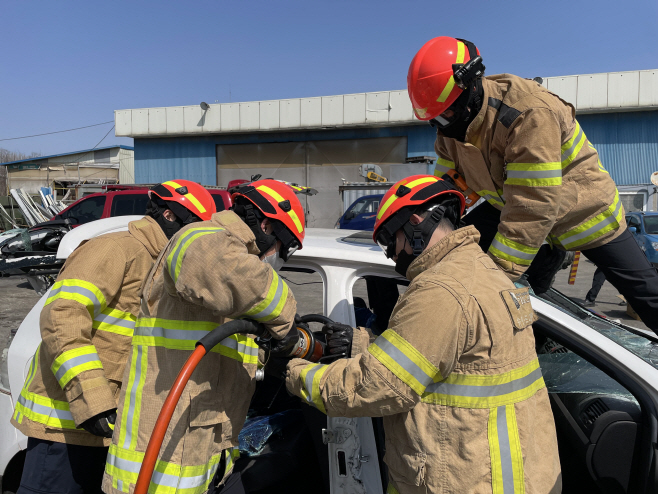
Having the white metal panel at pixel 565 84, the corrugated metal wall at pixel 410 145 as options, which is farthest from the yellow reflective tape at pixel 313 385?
the white metal panel at pixel 565 84

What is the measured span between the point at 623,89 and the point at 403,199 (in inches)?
750

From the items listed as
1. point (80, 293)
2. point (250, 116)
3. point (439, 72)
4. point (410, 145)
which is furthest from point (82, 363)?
point (250, 116)

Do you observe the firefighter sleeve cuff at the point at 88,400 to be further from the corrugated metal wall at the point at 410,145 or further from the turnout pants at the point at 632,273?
the corrugated metal wall at the point at 410,145

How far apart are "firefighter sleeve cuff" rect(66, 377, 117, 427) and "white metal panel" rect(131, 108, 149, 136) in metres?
22.1

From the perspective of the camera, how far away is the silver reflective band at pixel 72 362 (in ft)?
5.65

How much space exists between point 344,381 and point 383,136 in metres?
19.0

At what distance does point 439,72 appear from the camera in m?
2.13

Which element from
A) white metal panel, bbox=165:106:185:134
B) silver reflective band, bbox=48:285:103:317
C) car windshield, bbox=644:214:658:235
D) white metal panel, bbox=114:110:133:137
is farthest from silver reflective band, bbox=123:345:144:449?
white metal panel, bbox=114:110:133:137

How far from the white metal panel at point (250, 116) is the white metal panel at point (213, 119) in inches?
40.7

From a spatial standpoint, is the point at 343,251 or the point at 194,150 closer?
the point at 343,251

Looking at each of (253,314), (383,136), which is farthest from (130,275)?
(383,136)

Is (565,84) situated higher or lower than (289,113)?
higher

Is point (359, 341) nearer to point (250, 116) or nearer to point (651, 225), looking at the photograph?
point (651, 225)

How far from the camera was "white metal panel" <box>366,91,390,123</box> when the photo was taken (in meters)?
18.8
